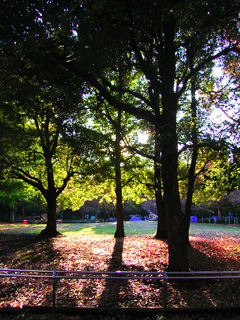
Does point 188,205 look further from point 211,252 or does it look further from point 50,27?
point 50,27

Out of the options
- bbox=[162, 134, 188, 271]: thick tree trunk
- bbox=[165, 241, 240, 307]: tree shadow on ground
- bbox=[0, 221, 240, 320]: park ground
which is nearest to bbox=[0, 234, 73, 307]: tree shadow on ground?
bbox=[0, 221, 240, 320]: park ground

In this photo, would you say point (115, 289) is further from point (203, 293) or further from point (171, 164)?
point (171, 164)

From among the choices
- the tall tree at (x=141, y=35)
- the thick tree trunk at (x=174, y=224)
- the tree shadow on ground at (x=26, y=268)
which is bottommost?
the tree shadow on ground at (x=26, y=268)

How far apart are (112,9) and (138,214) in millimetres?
50985

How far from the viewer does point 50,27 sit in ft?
20.6

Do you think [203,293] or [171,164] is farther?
[171,164]

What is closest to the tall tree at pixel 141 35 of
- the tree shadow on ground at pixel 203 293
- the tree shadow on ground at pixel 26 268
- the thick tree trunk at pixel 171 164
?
the thick tree trunk at pixel 171 164

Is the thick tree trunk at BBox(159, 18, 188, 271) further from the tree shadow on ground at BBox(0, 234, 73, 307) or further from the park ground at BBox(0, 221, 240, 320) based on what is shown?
the tree shadow on ground at BBox(0, 234, 73, 307)

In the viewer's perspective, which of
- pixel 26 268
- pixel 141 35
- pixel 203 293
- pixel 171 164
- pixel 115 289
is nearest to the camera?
pixel 203 293

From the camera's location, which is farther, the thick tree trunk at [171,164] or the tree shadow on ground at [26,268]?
the thick tree trunk at [171,164]

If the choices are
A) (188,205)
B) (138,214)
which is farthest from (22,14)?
(138,214)

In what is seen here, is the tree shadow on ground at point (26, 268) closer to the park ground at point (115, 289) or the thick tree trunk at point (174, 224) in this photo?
the park ground at point (115, 289)

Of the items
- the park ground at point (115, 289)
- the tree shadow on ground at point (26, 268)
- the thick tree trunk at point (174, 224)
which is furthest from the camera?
the thick tree trunk at point (174, 224)

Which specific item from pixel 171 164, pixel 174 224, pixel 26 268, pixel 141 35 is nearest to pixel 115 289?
pixel 174 224
